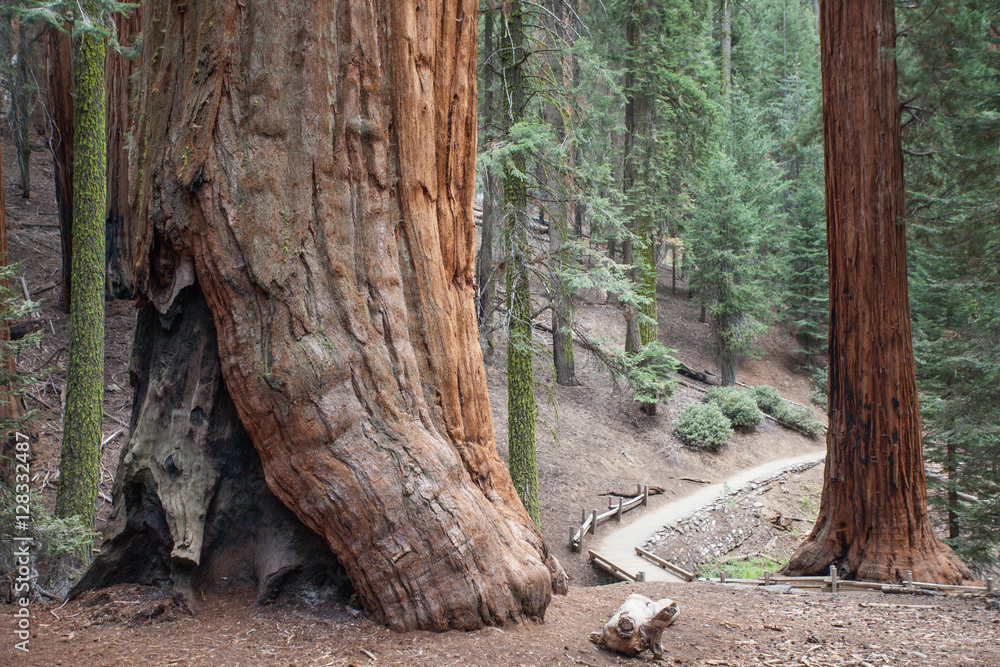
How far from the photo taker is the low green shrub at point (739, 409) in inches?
816

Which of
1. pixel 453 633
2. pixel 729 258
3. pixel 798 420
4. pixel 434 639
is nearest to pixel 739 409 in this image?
pixel 798 420

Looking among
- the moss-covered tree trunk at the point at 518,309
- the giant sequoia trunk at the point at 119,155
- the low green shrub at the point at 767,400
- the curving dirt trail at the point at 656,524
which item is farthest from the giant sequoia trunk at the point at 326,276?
the low green shrub at the point at 767,400

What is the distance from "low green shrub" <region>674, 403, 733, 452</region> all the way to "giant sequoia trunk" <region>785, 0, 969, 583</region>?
37.6 ft

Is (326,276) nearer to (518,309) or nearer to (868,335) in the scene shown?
(868,335)

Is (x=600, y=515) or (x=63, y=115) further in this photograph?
(x=600, y=515)

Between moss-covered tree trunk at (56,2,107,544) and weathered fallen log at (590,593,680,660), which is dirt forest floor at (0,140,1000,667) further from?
moss-covered tree trunk at (56,2,107,544)

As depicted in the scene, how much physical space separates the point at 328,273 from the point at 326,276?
0.07ft

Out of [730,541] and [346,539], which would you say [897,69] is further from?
[730,541]

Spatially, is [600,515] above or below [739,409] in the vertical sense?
below

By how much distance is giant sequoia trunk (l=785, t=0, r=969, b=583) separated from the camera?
7.10 m

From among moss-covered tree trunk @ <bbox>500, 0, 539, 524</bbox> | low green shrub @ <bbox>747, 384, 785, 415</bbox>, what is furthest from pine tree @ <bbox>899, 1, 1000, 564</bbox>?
low green shrub @ <bbox>747, 384, 785, 415</bbox>

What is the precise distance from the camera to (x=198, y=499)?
12.7 ft

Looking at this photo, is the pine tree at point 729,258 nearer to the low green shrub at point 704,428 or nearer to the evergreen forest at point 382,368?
the low green shrub at point 704,428

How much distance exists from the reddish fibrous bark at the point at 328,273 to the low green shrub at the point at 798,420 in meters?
20.9
